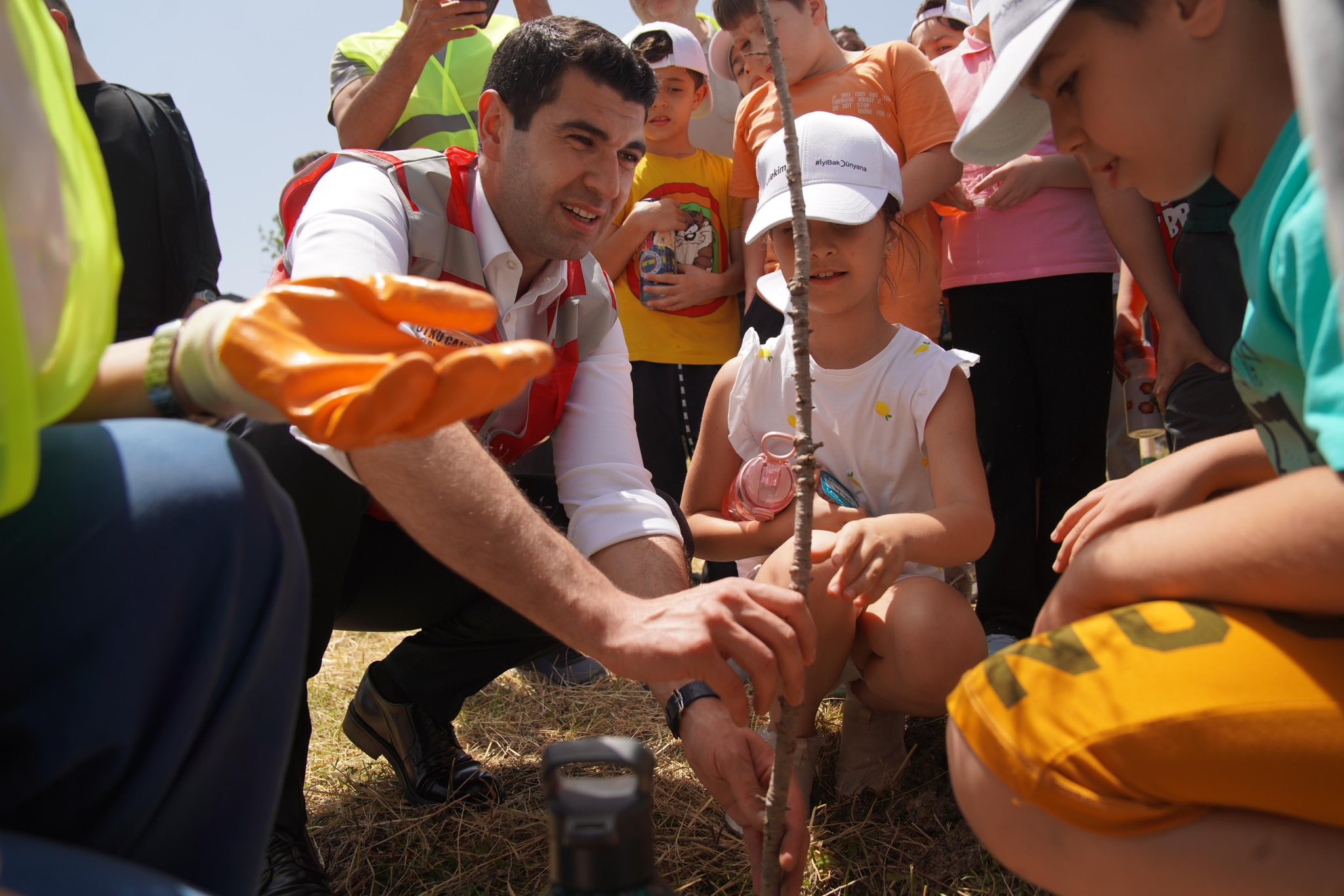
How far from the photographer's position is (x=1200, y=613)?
1.05 m

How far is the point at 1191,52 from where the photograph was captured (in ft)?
3.55

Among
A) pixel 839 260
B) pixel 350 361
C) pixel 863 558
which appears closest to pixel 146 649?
pixel 350 361

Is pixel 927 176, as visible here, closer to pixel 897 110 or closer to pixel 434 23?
pixel 897 110

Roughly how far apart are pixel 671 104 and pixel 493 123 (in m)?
1.04

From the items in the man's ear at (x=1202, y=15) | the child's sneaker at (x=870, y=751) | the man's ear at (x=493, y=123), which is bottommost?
A: the child's sneaker at (x=870, y=751)

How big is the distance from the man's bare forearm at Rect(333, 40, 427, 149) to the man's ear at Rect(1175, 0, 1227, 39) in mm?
2105

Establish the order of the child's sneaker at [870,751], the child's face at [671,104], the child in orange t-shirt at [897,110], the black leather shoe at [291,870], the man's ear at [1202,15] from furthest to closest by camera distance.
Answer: the child's face at [671,104] → the child in orange t-shirt at [897,110] → the child's sneaker at [870,751] → the black leather shoe at [291,870] → the man's ear at [1202,15]

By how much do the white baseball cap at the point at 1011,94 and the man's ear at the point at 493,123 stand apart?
1123 millimetres

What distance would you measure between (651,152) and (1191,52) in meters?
2.32

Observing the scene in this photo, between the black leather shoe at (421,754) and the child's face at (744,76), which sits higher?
the child's face at (744,76)

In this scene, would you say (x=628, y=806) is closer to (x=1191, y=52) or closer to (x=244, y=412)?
A: (x=244, y=412)

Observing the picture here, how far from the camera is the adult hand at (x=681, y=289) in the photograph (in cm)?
304

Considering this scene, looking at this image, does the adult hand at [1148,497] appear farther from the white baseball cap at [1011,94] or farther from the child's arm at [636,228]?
the child's arm at [636,228]

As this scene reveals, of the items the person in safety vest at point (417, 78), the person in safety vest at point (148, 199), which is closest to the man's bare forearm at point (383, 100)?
the person in safety vest at point (417, 78)
